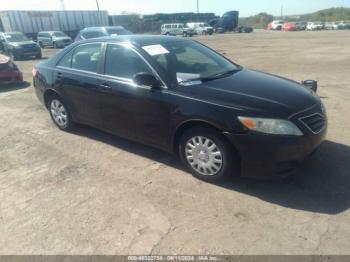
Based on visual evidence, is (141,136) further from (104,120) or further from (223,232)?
(223,232)

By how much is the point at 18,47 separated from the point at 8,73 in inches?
395

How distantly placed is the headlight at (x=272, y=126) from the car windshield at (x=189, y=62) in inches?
38.7

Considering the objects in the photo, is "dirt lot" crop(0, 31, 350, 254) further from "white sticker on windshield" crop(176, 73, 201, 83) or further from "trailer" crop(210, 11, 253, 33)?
"trailer" crop(210, 11, 253, 33)

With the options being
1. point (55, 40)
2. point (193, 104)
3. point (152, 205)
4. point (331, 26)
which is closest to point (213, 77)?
point (193, 104)

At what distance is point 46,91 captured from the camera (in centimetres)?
572

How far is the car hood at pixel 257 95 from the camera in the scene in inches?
136

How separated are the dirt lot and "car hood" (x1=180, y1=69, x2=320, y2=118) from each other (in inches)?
35.3

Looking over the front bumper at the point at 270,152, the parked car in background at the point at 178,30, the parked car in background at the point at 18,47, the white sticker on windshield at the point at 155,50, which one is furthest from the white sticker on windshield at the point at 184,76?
the parked car in background at the point at 178,30

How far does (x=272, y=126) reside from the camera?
335cm

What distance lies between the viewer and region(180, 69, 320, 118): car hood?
11.4ft

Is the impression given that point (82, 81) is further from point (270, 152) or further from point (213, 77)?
point (270, 152)

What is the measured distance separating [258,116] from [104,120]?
2.38m

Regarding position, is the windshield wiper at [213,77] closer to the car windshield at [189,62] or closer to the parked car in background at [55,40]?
the car windshield at [189,62]

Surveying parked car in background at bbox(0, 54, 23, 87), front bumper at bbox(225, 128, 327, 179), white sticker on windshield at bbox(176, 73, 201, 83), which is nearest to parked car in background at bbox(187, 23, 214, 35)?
parked car in background at bbox(0, 54, 23, 87)
